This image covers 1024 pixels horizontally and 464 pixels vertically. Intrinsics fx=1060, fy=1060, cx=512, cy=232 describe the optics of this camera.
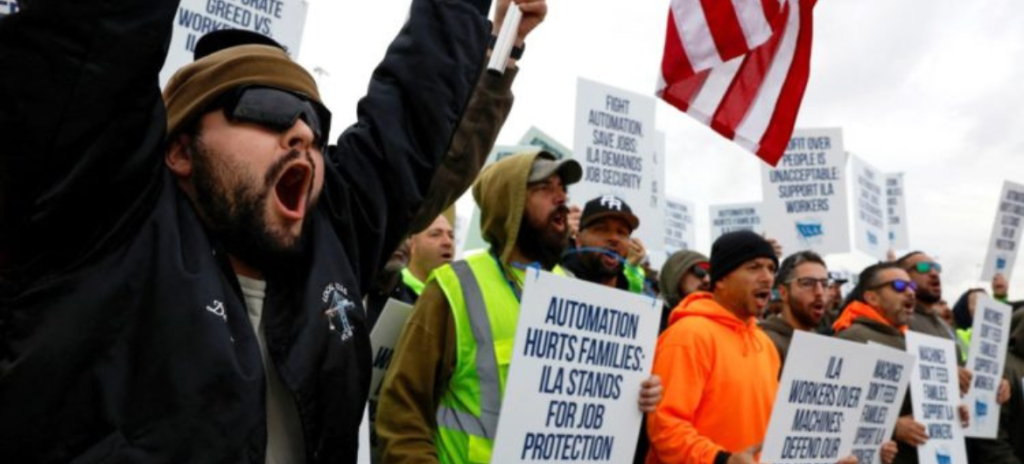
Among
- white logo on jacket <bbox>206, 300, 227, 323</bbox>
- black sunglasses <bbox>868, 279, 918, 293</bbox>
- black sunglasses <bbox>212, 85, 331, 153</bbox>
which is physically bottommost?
white logo on jacket <bbox>206, 300, 227, 323</bbox>

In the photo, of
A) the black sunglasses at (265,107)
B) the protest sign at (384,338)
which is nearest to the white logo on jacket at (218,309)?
the black sunglasses at (265,107)

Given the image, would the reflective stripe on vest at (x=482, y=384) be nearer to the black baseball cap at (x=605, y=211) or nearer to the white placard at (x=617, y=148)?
the black baseball cap at (x=605, y=211)

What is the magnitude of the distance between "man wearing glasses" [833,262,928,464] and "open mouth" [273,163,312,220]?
16.9 ft

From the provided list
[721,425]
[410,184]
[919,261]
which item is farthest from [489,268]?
[919,261]

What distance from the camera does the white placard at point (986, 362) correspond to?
276 inches

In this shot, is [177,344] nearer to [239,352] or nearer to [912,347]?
[239,352]

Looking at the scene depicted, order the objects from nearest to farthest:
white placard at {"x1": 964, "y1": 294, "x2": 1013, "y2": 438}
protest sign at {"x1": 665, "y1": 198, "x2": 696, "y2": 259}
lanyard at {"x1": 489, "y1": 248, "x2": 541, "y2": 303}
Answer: lanyard at {"x1": 489, "y1": 248, "x2": 541, "y2": 303}, white placard at {"x1": 964, "y1": 294, "x2": 1013, "y2": 438}, protest sign at {"x1": 665, "y1": 198, "x2": 696, "y2": 259}

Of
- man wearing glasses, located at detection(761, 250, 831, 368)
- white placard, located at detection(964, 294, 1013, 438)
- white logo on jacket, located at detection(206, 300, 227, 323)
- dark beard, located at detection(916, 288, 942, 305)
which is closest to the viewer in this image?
white logo on jacket, located at detection(206, 300, 227, 323)

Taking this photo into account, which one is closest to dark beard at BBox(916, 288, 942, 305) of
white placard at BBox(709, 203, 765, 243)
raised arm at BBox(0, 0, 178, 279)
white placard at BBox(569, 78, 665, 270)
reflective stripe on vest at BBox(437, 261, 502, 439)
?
white placard at BBox(569, 78, 665, 270)

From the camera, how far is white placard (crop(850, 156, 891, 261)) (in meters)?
10.6

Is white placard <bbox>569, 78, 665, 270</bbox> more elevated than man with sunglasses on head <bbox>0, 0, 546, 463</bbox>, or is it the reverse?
white placard <bbox>569, 78, 665, 270</bbox>

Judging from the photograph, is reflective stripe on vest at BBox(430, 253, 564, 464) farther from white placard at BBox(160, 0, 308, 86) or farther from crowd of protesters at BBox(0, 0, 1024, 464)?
white placard at BBox(160, 0, 308, 86)

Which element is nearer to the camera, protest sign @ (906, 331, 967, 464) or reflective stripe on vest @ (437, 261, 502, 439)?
reflective stripe on vest @ (437, 261, 502, 439)

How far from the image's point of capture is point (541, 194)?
4.25 meters
